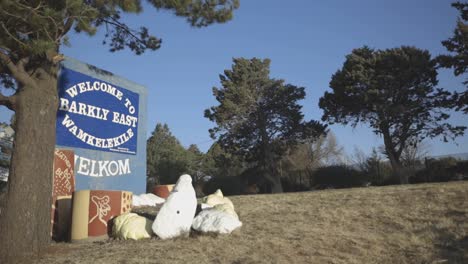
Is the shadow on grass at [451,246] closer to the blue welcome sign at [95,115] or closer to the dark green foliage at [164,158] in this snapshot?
the blue welcome sign at [95,115]

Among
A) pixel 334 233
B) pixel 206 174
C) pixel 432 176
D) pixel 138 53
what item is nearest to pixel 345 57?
pixel 432 176

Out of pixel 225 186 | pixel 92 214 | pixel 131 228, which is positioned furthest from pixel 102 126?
pixel 225 186

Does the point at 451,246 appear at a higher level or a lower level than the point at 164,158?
lower

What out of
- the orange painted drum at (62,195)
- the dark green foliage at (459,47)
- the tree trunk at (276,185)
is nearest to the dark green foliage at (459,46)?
the dark green foliage at (459,47)

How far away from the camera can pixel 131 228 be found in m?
6.74

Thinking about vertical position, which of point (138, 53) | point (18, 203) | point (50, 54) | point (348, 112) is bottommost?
point (18, 203)

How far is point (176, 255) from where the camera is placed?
5.49 m

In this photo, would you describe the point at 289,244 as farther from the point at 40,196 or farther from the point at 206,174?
the point at 206,174

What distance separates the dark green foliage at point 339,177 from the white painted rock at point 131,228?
20.1 m

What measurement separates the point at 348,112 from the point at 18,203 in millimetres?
25837

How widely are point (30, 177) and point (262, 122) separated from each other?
26.5 meters

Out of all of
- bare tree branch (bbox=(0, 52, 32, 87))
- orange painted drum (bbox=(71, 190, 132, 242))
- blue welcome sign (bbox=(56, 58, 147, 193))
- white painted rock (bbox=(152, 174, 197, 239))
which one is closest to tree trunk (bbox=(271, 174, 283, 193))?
blue welcome sign (bbox=(56, 58, 147, 193))

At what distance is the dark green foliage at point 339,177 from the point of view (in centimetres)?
2544

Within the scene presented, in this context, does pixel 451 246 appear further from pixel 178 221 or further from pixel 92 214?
pixel 92 214
